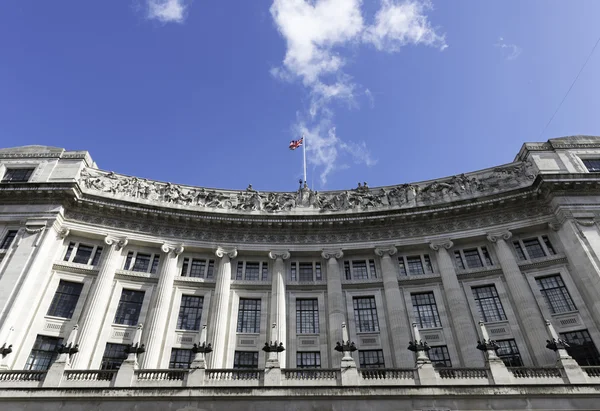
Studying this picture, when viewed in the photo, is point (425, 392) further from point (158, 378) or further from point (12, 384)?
point (12, 384)

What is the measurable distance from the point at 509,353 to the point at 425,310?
6475 mm

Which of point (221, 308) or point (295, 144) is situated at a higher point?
point (295, 144)

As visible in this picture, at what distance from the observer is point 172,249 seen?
119 ft

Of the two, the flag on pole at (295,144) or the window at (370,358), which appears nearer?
the window at (370,358)

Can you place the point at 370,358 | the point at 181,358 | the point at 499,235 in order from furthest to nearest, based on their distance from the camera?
the point at 499,235 → the point at 370,358 → the point at 181,358

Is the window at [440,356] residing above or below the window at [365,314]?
below

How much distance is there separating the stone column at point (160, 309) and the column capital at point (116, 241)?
3101 mm

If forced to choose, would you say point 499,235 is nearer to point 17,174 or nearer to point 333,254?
point 333,254

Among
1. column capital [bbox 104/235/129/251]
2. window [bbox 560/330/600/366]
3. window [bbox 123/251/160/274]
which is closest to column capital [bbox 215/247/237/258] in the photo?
window [bbox 123/251/160/274]

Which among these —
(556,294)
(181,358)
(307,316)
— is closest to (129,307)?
(181,358)

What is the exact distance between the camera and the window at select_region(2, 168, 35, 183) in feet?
126

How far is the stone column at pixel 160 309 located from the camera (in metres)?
30.1

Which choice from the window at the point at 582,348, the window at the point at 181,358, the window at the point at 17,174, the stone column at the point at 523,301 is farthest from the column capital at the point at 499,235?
the window at the point at 17,174

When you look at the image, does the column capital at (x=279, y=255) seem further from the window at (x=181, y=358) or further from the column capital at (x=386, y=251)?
the window at (x=181, y=358)
